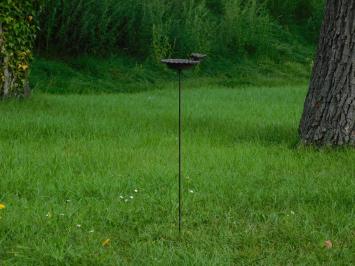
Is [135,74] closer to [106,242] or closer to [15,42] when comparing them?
[15,42]

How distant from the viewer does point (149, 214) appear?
166 inches

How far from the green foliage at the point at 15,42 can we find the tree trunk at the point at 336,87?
440cm

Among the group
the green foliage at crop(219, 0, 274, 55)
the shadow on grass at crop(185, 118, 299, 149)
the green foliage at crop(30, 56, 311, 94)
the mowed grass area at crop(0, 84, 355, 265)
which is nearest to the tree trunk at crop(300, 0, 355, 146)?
the mowed grass area at crop(0, 84, 355, 265)

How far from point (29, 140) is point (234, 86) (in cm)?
781

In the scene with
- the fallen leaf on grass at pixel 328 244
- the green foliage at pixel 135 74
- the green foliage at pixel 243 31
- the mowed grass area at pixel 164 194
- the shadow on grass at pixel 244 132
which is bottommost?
the green foliage at pixel 135 74

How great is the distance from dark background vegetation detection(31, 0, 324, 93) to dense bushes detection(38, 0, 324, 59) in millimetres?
21

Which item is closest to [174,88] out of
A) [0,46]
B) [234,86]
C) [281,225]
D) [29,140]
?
[234,86]

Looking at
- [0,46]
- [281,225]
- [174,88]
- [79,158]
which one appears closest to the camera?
[281,225]

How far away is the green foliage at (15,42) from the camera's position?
8.66 m

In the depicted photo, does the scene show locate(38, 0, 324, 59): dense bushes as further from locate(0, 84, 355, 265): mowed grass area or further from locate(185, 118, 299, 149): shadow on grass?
locate(185, 118, 299, 149): shadow on grass

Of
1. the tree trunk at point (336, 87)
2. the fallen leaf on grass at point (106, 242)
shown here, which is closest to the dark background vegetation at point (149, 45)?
the tree trunk at point (336, 87)

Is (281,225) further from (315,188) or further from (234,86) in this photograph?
(234,86)

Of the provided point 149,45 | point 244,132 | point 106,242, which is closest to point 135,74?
point 149,45

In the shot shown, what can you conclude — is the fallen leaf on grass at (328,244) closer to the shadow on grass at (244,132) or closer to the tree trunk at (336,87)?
the tree trunk at (336,87)
